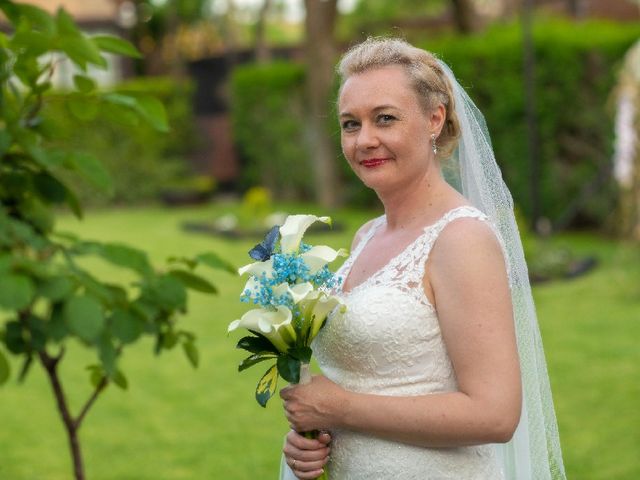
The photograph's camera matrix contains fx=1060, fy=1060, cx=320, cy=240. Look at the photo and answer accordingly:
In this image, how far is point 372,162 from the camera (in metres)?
2.37

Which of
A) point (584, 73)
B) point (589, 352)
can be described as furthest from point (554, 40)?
point (589, 352)

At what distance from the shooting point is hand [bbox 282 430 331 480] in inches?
93.7

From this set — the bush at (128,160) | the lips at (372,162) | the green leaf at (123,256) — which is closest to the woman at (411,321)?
the lips at (372,162)

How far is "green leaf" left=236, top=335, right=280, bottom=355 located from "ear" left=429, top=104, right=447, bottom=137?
2.00 feet

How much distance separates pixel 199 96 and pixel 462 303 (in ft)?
92.8

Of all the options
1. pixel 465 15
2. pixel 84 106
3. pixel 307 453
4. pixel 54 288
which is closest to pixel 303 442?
pixel 307 453

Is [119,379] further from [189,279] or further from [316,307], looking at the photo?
[316,307]

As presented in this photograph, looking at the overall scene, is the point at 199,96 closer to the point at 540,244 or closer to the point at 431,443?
the point at 540,244

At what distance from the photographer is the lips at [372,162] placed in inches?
93.0

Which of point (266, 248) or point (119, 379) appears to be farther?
point (119, 379)

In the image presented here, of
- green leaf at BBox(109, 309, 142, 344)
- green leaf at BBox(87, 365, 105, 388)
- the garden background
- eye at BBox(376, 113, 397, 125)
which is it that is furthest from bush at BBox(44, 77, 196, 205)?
eye at BBox(376, 113, 397, 125)

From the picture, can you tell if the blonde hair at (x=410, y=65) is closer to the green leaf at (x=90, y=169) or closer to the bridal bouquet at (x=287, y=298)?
the bridal bouquet at (x=287, y=298)

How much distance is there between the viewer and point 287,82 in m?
21.5

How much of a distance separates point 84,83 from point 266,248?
84 cm
